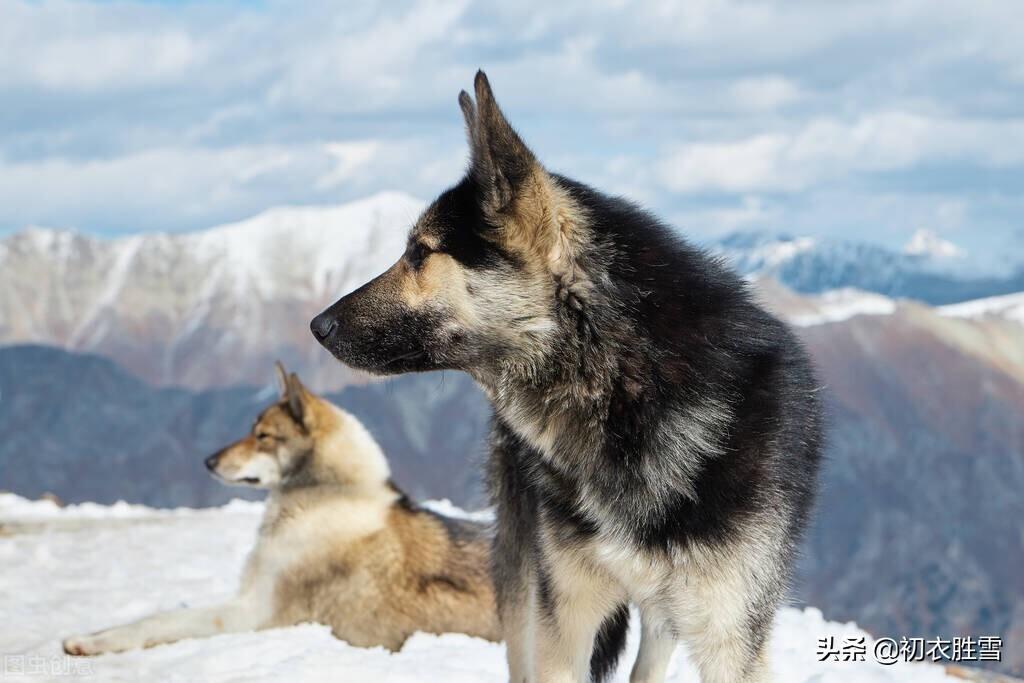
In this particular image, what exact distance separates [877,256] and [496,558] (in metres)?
194

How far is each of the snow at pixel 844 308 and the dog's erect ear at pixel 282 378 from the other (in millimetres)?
86253

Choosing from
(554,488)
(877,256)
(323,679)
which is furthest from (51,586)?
(877,256)

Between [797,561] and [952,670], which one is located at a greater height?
[797,561]

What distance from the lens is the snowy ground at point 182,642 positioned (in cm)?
587

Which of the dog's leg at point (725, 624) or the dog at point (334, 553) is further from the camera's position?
the dog at point (334, 553)

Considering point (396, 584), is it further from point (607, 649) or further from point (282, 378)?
point (607, 649)

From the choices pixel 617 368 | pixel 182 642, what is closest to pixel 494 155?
pixel 617 368

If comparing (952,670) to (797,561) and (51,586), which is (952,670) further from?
(51,586)

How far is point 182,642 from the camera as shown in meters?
6.59

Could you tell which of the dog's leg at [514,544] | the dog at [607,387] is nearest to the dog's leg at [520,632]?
the dog's leg at [514,544]

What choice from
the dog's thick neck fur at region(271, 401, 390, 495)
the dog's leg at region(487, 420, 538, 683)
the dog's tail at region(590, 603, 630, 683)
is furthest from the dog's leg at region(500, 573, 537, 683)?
the dog's thick neck fur at region(271, 401, 390, 495)

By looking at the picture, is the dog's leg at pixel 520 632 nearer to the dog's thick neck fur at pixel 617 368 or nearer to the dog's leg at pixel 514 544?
the dog's leg at pixel 514 544

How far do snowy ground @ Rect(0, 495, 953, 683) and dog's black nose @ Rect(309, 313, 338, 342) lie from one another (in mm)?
2503

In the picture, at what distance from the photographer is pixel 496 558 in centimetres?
486
